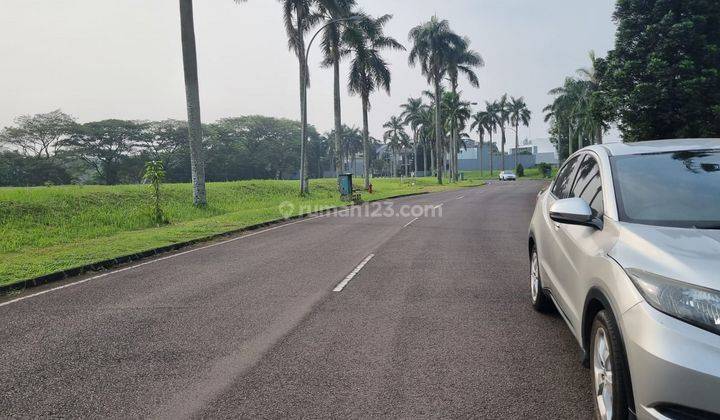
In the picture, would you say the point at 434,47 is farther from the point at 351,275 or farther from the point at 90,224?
the point at 351,275

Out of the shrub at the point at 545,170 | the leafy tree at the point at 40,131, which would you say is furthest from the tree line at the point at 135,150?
the shrub at the point at 545,170

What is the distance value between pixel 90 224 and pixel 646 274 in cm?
1643

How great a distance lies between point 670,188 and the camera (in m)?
3.45

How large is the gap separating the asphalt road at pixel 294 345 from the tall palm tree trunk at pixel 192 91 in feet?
37.5

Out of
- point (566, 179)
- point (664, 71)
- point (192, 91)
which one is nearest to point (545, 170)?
point (664, 71)

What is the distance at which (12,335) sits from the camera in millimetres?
5160

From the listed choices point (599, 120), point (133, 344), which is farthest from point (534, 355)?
point (599, 120)

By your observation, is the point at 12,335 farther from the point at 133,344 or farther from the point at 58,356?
the point at 133,344

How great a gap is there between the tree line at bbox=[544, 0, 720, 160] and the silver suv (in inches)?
919

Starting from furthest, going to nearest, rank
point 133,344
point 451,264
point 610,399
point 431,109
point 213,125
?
point 213,125
point 431,109
point 451,264
point 133,344
point 610,399

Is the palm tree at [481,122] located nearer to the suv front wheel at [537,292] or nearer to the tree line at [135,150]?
the tree line at [135,150]

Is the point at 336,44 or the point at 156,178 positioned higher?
the point at 336,44

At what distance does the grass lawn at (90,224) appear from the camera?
9883 mm

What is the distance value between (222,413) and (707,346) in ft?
9.14
